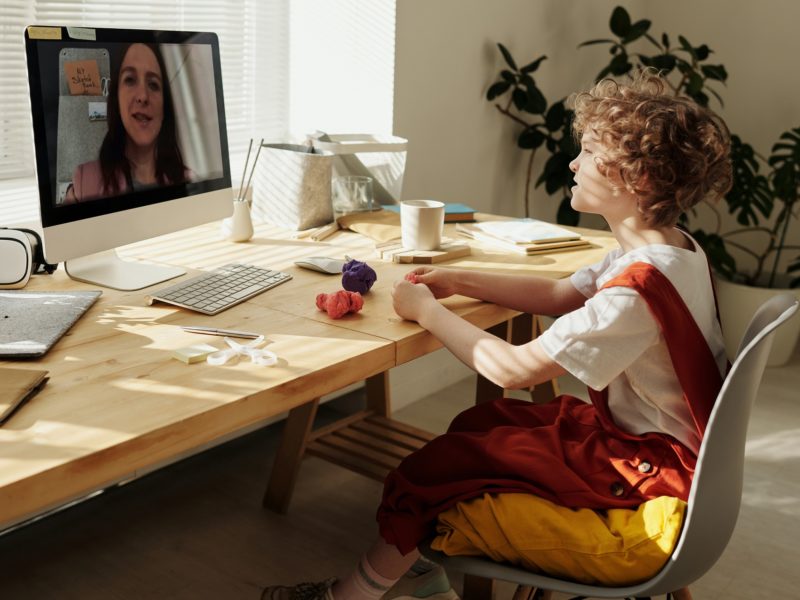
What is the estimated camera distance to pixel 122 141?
5.66 ft

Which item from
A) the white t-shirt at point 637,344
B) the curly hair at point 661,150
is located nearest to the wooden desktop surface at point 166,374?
the white t-shirt at point 637,344

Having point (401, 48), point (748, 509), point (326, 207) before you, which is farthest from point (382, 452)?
point (401, 48)

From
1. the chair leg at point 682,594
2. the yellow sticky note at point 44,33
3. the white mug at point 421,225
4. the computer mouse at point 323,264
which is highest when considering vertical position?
the yellow sticky note at point 44,33

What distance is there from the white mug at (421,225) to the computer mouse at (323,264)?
176 mm

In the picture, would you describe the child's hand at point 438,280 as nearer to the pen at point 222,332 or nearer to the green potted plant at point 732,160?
the pen at point 222,332

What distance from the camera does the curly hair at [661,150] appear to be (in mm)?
1445

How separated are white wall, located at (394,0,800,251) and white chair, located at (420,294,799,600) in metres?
1.69

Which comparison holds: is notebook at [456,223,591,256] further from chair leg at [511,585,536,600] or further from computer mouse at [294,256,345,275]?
chair leg at [511,585,536,600]

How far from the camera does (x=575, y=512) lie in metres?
1.35

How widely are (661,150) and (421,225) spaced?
2.05ft

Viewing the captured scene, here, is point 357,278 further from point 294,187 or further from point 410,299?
point 294,187

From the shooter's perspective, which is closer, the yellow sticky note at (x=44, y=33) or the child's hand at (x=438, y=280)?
the yellow sticky note at (x=44, y=33)

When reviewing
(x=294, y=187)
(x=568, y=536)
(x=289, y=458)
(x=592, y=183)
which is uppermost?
(x=592, y=183)

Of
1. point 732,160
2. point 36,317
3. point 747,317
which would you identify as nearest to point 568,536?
point 36,317
